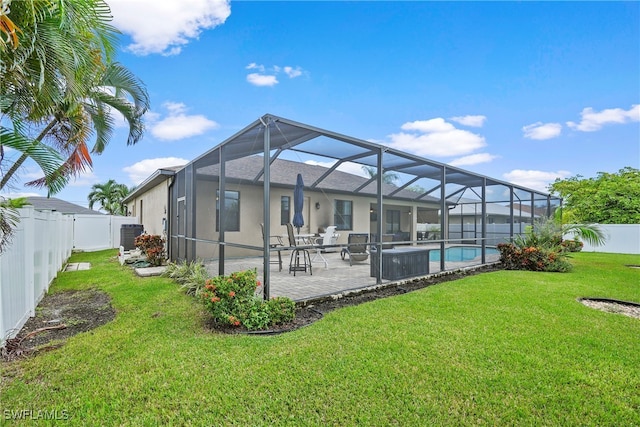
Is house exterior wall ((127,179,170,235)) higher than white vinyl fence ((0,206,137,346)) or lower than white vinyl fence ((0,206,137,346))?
higher

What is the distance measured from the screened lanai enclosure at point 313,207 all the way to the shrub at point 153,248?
39 cm

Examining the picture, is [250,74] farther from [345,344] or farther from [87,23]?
[345,344]

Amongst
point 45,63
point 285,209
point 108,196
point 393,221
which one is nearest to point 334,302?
point 45,63

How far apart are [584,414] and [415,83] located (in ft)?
38.3

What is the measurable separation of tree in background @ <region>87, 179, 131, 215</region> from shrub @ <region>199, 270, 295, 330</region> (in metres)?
31.2

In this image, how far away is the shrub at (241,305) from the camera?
3.92 metres

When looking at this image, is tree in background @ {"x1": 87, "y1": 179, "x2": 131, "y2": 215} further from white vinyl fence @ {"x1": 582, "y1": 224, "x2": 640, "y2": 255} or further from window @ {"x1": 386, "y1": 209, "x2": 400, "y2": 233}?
white vinyl fence @ {"x1": 582, "y1": 224, "x2": 640, "y2": 255}

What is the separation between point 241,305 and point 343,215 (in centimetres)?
964

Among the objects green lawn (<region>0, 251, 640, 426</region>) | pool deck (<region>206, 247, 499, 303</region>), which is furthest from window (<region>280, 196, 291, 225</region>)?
green lawn (<region>0, 251, 640, 426</region>)

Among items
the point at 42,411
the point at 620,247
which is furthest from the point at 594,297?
the point at 620,247

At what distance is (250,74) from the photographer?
37.4ft

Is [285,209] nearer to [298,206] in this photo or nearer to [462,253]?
[298,206]

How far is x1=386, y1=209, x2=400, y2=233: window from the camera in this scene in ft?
46.9

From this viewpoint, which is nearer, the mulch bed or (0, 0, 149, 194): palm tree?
(0, 0, 149, 194): palm tree
